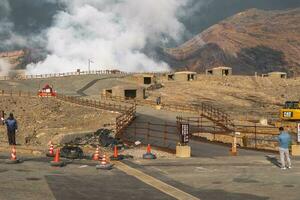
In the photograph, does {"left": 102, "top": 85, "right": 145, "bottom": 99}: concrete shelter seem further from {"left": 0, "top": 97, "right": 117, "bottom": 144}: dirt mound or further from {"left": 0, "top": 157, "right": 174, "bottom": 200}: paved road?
{"left": 0, "top": 157, "right": 174, "bottom": 200}: paved road

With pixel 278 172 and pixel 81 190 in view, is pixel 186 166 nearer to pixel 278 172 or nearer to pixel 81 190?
pixel 278 172

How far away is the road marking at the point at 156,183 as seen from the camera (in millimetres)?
14216

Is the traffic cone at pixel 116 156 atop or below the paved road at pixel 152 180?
atop

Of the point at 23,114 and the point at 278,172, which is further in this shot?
the point at 23,114

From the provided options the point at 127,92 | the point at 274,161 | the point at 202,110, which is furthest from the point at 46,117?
the point at 274,161

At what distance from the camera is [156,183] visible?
636 inches

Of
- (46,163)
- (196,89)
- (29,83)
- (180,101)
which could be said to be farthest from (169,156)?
(29,83)

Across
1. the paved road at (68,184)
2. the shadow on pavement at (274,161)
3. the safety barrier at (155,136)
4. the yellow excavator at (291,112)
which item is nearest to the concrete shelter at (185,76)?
the yellow excavator at (291,112)

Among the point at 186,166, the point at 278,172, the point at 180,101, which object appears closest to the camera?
the point at 278,172

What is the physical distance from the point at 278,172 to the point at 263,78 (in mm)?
103340

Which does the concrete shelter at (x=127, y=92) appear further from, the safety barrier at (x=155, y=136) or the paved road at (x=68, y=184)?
the paved road at (x=68, y=184)

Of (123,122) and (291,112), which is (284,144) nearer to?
(123,122)

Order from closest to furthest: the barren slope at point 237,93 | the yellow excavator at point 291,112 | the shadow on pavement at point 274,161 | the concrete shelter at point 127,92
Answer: the shadow on pavement at point 274,161
the yellow excavator at point 291,112
the concrete shelter at point 127,92
the barren slope at point 237,93

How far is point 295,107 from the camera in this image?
4956 centimetres
